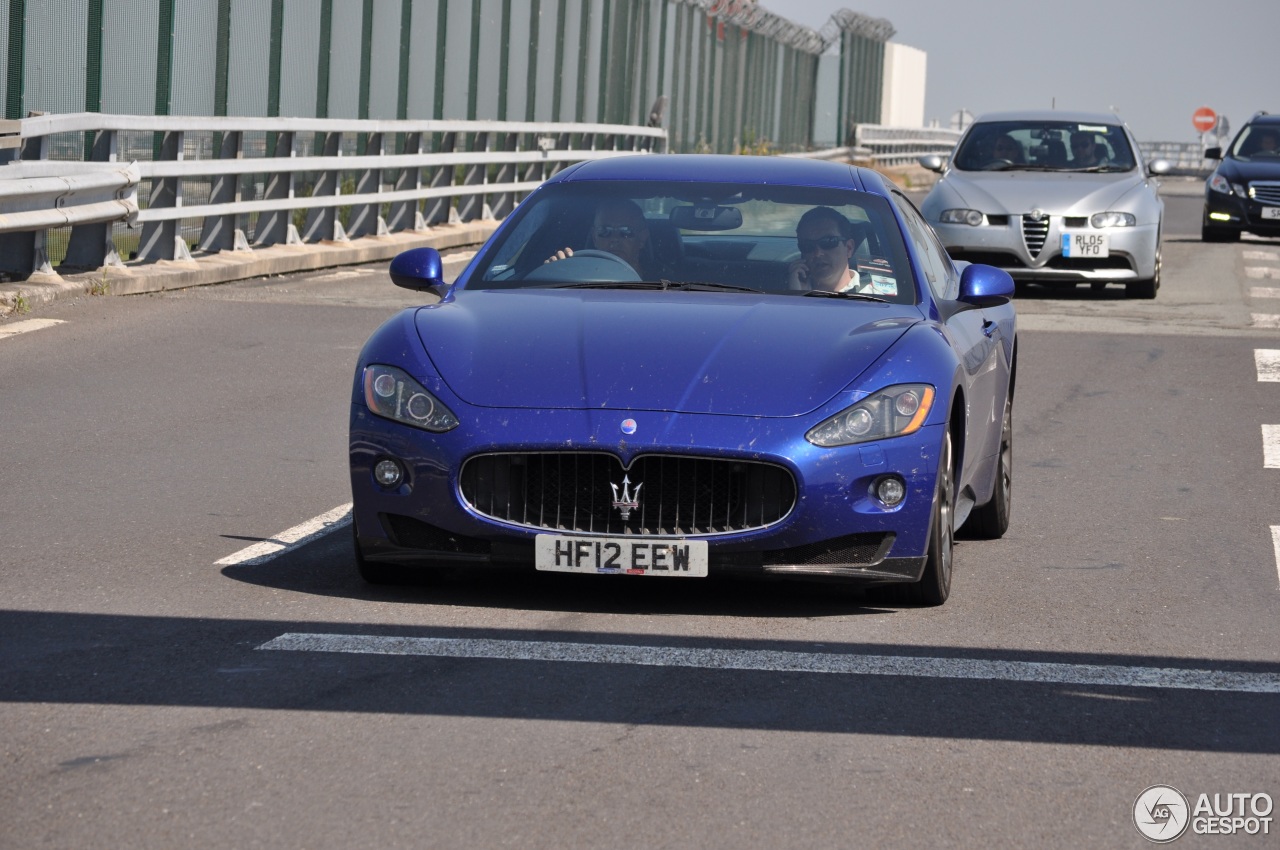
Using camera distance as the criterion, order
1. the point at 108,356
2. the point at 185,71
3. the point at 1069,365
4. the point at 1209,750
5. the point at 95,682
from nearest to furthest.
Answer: the point at 1209,750, the point at 95,682, the point at 108,356, the point at 1069,365, the point at 185,71

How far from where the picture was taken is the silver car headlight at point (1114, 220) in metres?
18.1

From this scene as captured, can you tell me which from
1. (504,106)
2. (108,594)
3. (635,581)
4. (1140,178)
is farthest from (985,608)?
(504,106)

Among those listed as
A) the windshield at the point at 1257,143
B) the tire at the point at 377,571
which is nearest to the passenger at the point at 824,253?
the tire at the point at 377,571

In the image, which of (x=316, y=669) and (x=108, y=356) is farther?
(x=108, y=356)

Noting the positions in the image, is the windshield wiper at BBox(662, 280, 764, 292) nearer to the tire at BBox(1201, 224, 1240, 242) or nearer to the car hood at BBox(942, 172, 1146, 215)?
the car hood at BBox(942, 172, 1146, 215)

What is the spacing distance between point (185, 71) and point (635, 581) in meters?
13.0

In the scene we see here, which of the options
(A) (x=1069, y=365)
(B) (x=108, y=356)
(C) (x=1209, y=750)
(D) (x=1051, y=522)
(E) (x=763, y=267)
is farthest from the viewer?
(A) (x=1069, y=365)

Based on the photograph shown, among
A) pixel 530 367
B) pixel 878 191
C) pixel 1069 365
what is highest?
pixel 878 191

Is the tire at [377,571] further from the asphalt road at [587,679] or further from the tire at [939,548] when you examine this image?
the tire at [939,548]

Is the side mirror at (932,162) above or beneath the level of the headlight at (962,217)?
above

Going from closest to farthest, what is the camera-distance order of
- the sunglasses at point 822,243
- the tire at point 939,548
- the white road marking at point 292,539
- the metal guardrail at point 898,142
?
the tire at point 939,548, the white road marking at point 292,539, the sunglasses at point 822,243, the metal guardrail at point 898,142

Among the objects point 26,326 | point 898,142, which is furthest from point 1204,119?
point 26,326

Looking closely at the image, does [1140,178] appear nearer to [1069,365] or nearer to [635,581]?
[1069,365]

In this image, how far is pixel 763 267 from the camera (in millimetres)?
7215
